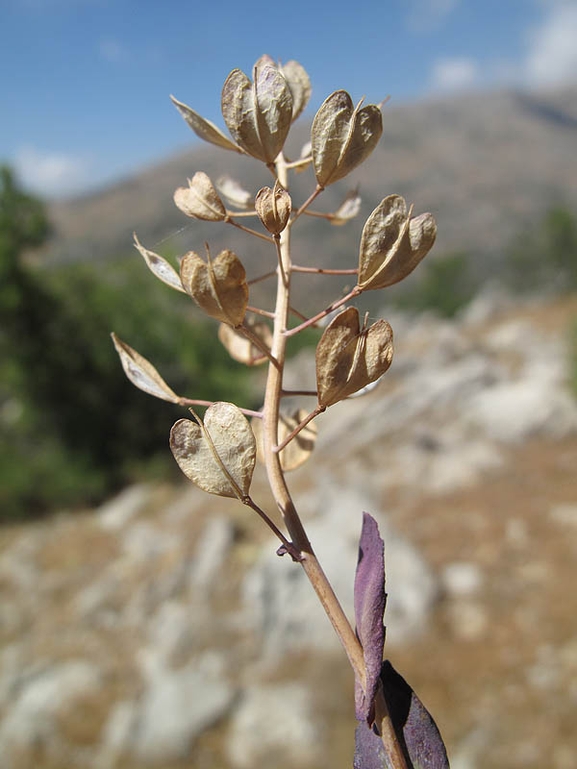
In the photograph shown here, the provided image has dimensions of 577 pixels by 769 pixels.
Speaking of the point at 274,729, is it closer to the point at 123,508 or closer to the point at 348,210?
the point at 348,210

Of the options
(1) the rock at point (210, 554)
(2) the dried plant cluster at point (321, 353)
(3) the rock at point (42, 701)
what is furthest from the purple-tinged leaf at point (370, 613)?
(1) the rock at point (210, 554)

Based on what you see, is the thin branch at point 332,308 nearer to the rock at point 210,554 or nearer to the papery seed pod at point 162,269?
the papery seed pod at point 162,269

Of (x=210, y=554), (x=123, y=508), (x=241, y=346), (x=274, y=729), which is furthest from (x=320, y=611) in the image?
(x=123, y=508)

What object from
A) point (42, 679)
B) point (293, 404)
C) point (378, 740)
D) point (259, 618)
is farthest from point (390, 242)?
point (42, 679)

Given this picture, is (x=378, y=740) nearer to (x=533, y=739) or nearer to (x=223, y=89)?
(x=223, y=89)

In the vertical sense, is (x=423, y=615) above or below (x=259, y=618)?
below

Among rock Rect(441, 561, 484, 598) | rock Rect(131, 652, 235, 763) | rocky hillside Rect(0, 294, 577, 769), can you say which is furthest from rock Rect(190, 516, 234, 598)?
rock Rect(441, 561, 484, 598)
